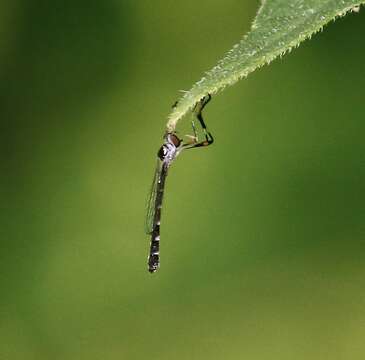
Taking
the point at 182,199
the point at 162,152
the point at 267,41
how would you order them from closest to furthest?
the point at 267,41
the point at 162,152
the point at 182,199

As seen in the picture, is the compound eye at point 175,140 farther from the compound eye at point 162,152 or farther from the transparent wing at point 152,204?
the transparent wing at point 152,204

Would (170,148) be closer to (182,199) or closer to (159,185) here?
(159,185)

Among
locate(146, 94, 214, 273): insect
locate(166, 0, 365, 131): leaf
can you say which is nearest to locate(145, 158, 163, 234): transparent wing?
locate(146, 94, 214, 273): insect

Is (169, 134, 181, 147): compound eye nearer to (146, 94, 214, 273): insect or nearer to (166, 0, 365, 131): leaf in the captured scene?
(146, 94, 214, 273): insect

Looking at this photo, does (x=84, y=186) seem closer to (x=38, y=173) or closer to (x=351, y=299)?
(x=38, y=173)

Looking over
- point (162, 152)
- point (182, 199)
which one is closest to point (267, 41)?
point (162, 152)

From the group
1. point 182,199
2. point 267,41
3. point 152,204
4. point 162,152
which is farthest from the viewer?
point 182,199

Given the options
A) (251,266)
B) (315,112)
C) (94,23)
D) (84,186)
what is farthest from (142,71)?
(251,266)
